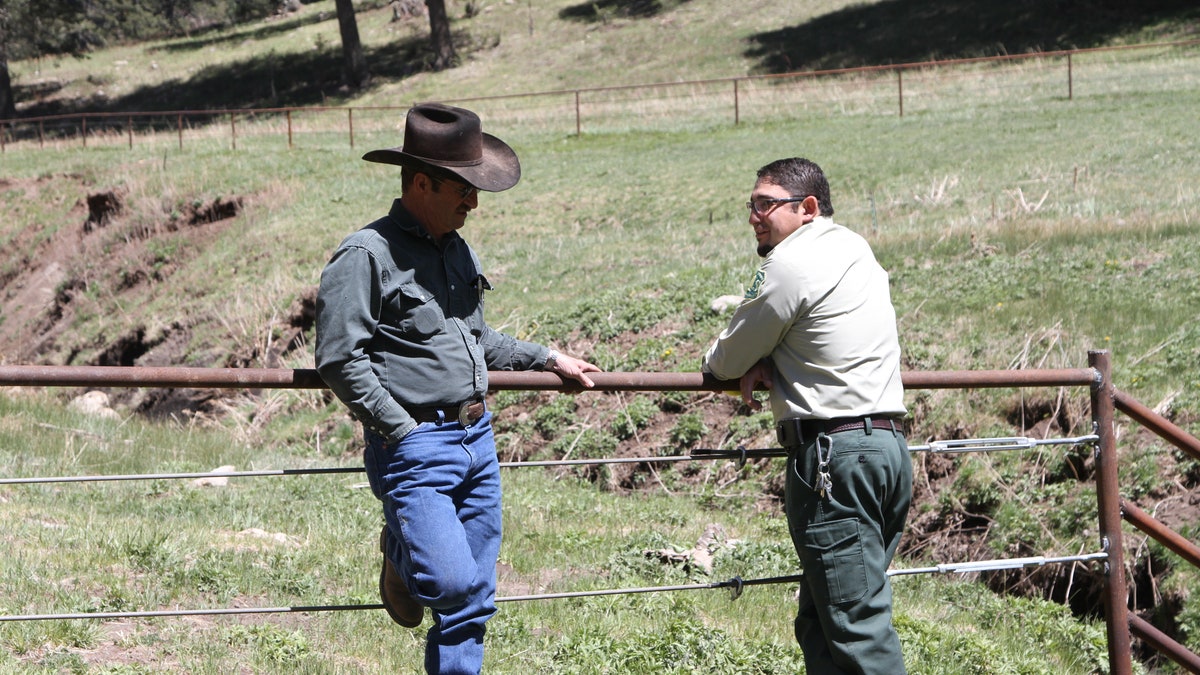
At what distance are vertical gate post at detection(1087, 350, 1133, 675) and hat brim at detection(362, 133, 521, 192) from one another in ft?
7.07

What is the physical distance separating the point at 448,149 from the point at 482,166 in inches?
5.1

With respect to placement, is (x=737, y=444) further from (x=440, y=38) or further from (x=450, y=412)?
(x=440, y=38)

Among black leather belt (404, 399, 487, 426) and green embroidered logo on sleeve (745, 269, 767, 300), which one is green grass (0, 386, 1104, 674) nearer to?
black leather belt (404, 399, 487, 426)

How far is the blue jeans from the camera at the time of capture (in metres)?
3.50

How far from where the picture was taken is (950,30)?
42125mm

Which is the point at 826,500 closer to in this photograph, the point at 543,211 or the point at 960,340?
the point at 960,340

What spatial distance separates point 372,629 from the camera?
5250mm

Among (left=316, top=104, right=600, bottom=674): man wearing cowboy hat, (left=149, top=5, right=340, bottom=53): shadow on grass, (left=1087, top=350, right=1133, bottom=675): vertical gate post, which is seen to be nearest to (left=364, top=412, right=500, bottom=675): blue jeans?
(left=316, top=104, right=600, bottom=674): man wearing cowboy hat

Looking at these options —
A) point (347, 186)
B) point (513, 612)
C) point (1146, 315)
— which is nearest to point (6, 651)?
point (513, 612)

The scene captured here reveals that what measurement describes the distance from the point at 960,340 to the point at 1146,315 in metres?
1.52

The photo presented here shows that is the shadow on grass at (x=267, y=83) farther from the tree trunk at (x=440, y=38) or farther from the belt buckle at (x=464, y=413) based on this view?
the belt buckle at (x=464, y=413)

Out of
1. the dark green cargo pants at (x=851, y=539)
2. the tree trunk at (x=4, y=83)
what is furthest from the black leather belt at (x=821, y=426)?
the tree trunk at (x=4, y=83)

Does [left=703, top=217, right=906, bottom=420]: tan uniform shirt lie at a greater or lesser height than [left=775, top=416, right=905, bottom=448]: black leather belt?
greater

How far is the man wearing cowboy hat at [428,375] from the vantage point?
3482mm
